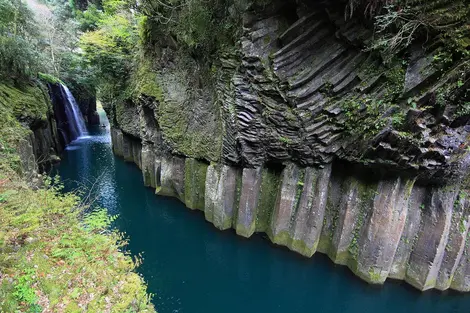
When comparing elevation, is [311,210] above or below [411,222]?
below

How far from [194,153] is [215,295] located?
637 centimetres

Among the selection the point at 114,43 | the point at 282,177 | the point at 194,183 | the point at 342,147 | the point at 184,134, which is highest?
the point at 114,43

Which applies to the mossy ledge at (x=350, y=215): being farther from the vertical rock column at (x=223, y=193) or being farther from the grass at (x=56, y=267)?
the grass at (x=56, y=267)

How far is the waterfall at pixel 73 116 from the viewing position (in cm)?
2660

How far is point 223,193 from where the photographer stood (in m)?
11.1

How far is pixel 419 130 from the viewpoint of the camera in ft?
23.9

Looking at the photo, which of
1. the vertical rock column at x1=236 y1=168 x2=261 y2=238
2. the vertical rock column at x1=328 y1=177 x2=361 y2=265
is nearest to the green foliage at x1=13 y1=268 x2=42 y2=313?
the vertical rock column at x1=236 y1=168 x2=261 y2=238

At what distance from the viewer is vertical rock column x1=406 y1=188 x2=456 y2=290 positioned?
798cm

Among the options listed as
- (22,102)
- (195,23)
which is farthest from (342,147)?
(22,102)

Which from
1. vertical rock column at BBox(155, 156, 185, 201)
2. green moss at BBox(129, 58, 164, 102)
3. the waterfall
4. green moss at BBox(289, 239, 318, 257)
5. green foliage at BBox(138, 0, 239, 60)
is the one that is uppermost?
green foliage at BBox(138, 0, 239, 60)

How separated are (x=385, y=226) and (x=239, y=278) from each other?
516 centimetres

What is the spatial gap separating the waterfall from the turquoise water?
19.1 metres

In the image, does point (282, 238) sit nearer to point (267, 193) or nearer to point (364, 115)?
point (267, 193)

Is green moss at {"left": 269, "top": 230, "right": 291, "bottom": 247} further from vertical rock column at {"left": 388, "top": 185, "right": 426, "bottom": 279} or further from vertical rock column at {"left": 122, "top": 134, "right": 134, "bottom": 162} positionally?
vertical rock column at {"left": 122, "top": 134, "right": 134, "bottom": 162}
